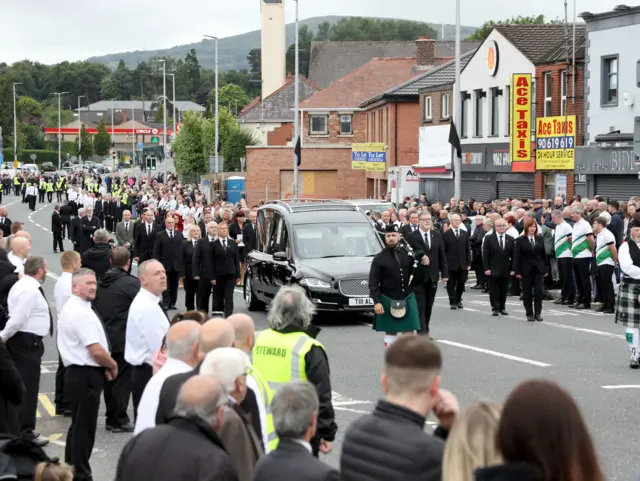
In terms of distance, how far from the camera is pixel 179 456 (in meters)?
5.39

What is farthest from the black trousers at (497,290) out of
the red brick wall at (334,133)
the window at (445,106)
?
the red brick wall at (334,133)

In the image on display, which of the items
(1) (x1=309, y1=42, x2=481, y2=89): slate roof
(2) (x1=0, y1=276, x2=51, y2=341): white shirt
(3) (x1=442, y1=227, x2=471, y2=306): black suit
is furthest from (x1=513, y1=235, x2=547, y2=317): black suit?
(1) (x1=309, y1=42, x2=481, y2=89): slate roof

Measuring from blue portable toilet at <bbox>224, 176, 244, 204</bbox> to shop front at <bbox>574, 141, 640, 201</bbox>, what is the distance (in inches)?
1139

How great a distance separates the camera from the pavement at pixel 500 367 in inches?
439

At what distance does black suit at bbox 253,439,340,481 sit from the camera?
203 inches

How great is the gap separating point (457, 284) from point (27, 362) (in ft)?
44.7

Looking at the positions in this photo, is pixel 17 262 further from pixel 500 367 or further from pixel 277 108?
pixel 277 108

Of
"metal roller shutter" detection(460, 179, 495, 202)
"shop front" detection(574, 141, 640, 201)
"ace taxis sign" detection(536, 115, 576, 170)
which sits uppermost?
"ace taxis sign" detection(536, 115, 576, 170)

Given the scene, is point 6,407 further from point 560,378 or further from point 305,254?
point 305,254

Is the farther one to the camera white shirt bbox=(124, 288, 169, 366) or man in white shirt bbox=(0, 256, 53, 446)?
man in white shirt bbox=(0, 256, 53, 446)

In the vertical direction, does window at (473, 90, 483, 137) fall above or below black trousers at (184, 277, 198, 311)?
above

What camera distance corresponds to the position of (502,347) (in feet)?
56.9

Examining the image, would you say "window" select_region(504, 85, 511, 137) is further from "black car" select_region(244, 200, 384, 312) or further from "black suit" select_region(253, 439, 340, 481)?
"black suit" select_region(253, 439, 340, 481)

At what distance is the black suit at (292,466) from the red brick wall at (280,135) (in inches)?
3924
